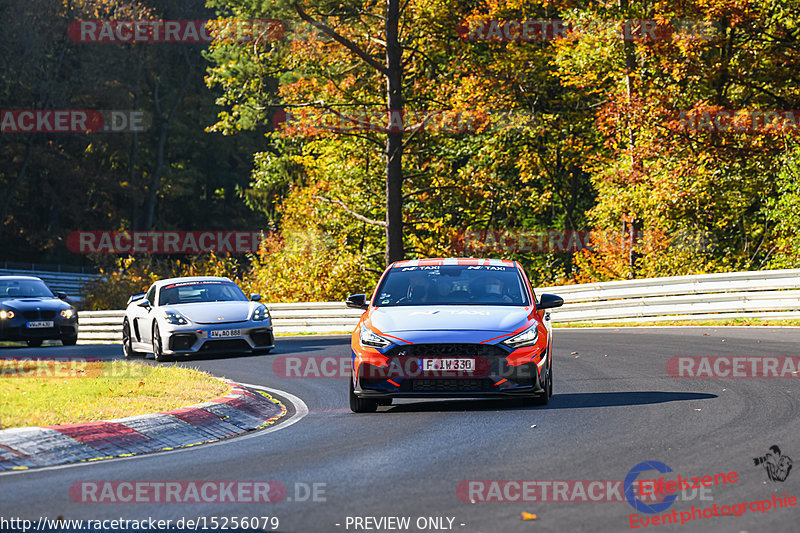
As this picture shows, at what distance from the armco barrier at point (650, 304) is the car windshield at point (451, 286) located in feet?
39.3

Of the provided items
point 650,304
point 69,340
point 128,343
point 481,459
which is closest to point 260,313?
point 128,343

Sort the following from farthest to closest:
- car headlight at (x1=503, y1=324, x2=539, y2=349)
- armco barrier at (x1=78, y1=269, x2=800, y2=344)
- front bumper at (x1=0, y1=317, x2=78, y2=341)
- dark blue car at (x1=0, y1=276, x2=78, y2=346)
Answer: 1. dark blue car at (x1=0, y1=276, x2=78, y2=346)
2. front bumper at (x1=0, y1=317, x2=78, y2=341)
3. armco barrier at (x1=78, y1=269, x2=800, y2=344)
4. car headlight at (x1=503, y1=324, x2=539, y2=349)

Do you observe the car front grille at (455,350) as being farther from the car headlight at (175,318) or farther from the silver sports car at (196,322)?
the car headlight at (175,318)

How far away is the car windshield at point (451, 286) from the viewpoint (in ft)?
41.1

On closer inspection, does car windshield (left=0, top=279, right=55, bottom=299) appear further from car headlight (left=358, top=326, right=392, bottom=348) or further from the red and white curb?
car headlight (left=358, top=326, right=392, bottom=348)

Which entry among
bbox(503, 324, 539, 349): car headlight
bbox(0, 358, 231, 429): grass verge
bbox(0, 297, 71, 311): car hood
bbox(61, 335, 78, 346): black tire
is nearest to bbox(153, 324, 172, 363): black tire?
bbox(0, 358, 231, 429): grass verge

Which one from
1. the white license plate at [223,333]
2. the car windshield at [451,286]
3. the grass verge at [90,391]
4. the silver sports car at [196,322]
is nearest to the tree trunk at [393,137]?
the silver sports car at [196,322]

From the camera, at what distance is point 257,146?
81750mm

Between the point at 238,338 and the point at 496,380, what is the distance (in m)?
9.57

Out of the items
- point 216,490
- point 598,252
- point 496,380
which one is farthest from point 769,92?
point 216,490

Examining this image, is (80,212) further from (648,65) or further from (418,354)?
(418,354)

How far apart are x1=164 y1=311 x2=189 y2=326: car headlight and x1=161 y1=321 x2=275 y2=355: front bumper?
0.13 metres

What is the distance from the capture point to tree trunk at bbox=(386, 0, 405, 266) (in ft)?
112

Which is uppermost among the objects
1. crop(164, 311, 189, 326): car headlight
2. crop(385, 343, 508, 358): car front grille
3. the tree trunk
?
the tree trunk
